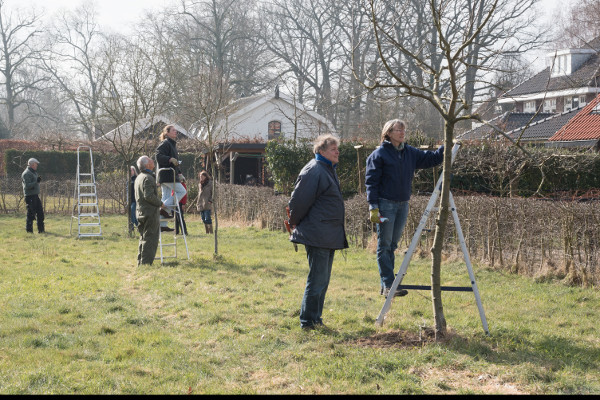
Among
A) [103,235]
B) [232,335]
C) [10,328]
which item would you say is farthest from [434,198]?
[103,235]

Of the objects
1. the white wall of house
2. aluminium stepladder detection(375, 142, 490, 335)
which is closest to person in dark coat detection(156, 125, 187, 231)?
aluminium stepladder detection(375, 142, 490, 335)

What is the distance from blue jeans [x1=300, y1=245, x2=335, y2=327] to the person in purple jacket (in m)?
0.94

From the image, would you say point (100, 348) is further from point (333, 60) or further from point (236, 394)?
point (333, 60)

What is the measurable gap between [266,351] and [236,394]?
3.54ft

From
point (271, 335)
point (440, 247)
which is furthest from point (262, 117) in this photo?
point (440, 247)

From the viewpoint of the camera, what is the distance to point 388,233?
6703 millimetres

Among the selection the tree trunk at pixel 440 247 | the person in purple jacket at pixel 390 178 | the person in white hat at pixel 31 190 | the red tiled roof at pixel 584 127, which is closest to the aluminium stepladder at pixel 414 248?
the tree trunk at pixel 440 247

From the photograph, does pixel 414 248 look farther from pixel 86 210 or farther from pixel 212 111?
pixel 86 210

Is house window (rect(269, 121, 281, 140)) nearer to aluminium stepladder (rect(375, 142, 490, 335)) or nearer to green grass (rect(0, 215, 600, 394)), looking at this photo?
green grass (rect(0, 215, 600, 394))

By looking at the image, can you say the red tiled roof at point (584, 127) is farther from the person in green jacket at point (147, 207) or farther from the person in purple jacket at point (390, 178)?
the person in purple jacket at point (390, 178)

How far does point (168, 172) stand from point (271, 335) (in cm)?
612

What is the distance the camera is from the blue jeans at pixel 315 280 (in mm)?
5836

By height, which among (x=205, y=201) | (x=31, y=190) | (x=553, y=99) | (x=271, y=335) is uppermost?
(x=553, y=99)
